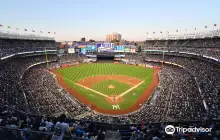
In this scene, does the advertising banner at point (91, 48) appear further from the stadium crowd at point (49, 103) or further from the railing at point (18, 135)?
the railing at point (18, 135)

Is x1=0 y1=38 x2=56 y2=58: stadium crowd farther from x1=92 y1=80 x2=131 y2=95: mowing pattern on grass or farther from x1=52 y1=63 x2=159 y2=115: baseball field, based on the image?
x1=92 y1=80 x2=131 y2=95: mowing pattern on grass

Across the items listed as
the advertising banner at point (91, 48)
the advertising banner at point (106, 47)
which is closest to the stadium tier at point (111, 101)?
the advertising banner at point (91, 48)

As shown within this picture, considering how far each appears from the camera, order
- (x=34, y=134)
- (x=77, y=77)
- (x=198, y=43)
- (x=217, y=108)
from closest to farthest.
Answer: (x=34, y=134) → (x=217, y=108) → (x=77, y=77) → (x=198, y=43)

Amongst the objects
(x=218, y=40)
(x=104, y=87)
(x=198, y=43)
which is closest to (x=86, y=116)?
(x=104, y=87)

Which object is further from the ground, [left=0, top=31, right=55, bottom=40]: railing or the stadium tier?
[left=0, top=31, right=55, bottom=40]: railing

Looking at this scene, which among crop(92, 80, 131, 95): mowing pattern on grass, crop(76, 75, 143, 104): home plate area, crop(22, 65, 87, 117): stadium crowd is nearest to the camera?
crop(22, 65, 87, 117): stadium crowd

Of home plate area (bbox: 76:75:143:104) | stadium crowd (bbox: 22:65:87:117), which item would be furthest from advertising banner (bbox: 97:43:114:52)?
stadium crowd (bbox: 22:65:87:117)

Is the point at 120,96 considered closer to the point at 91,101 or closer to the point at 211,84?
the point at 91,101

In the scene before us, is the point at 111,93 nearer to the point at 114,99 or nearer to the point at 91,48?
the point at 114,99
